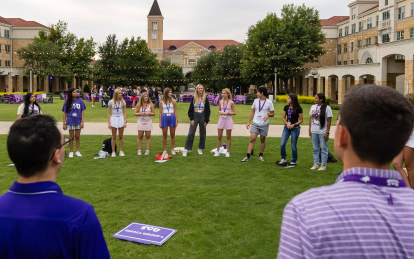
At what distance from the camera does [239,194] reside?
7.11 metres

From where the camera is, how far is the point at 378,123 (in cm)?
148

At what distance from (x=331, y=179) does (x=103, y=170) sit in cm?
539

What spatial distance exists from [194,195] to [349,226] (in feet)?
18.9

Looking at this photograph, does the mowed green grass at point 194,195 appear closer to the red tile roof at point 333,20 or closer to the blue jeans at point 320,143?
the blue jeans at point 320,143

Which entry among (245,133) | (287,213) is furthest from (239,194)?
(245,133)

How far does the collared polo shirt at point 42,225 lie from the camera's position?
177cm

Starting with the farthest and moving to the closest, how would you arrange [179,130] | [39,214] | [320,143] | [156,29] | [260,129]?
[156,29] → [179,130] → [260,129] → [320,143] → [39,214]

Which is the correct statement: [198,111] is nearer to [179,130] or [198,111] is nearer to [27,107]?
[27,107]

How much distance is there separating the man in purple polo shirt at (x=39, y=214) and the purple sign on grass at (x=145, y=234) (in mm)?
3088

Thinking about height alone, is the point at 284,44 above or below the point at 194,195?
above

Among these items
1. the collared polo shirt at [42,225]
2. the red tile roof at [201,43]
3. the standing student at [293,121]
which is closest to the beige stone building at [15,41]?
the red tile roof at [201,43]

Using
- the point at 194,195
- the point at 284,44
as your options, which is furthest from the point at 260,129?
the point at 284,44

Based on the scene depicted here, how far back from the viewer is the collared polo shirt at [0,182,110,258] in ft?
5.81

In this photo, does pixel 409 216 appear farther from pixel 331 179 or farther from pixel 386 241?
pixel 331 179
